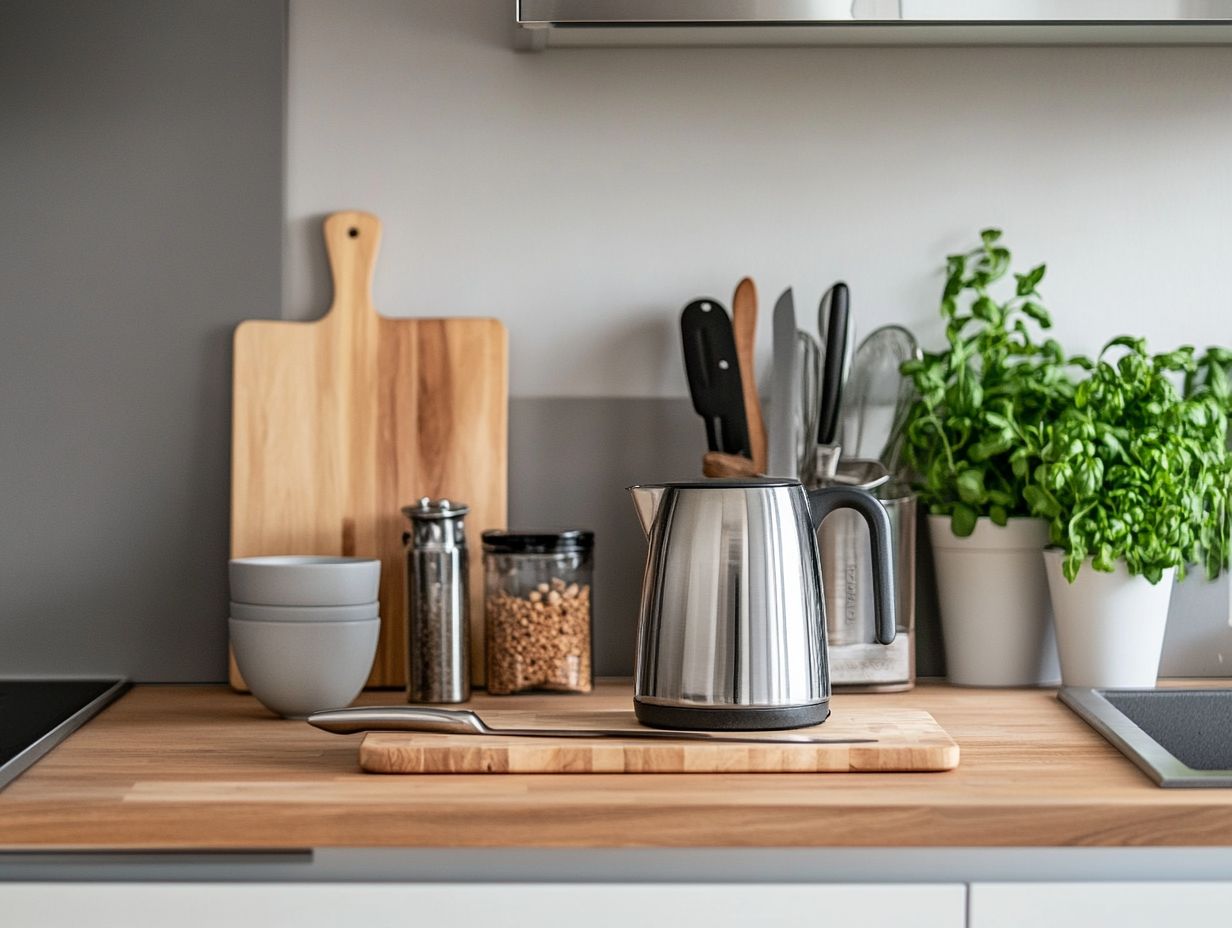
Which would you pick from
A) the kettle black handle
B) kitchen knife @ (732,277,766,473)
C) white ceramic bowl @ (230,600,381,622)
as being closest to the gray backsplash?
white ceramic bowl @ (230,600,381,622)

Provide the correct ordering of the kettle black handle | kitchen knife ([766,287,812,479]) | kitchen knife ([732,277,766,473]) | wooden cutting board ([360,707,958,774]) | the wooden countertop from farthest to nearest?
1. kitchen knife ([732,277,766,473])
2. kitchen knife ([766,287,812,479])
3. the kettle black handle
4. wooden cutting board ([360,707,958,774])
5. the wooden countertop

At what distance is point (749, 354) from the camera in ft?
4.62

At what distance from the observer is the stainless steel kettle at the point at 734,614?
1059 mm

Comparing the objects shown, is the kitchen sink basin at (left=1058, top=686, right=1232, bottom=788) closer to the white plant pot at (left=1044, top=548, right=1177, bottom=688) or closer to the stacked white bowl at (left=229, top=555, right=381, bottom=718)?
the white plant pot at (left=1044, top=548, right=1177, bottom=688)

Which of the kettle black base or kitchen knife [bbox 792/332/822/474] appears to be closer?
the kettle black base

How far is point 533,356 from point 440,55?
0.35m

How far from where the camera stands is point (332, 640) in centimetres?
121

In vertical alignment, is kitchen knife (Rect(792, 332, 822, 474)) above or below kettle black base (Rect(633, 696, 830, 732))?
above

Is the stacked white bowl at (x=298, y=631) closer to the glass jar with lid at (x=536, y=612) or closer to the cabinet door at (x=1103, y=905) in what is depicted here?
the glass jar with lid at (x=536, y=612)

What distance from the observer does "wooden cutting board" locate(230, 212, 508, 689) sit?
55.4 inches

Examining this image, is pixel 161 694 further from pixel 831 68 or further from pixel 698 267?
pixel 831 68

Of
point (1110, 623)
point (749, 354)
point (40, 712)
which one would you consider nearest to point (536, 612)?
point (749, 354)

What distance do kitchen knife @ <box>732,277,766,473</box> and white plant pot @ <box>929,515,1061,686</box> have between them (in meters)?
0.22

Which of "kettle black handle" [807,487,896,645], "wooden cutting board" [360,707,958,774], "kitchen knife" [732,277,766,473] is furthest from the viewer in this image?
"kitchen knife" [732,277,766,473]
